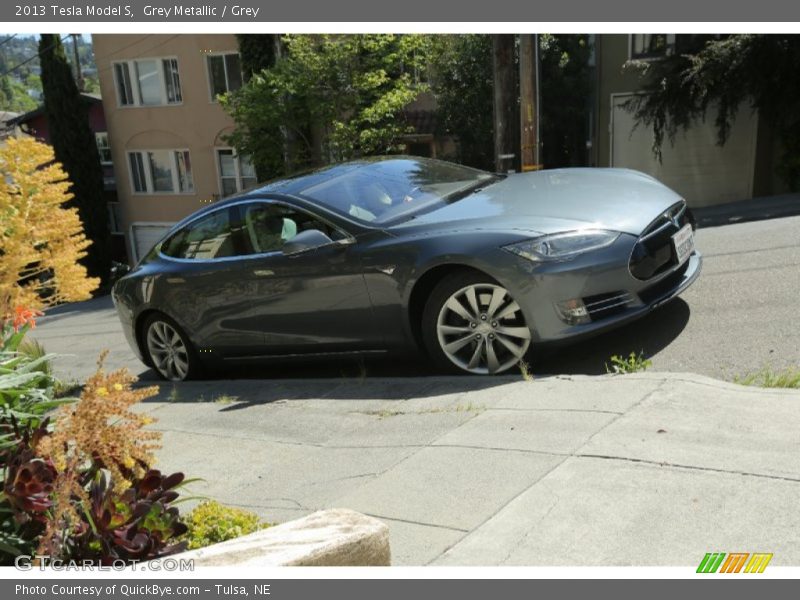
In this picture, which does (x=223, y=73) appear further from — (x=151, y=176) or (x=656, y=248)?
(x=656, y=248)

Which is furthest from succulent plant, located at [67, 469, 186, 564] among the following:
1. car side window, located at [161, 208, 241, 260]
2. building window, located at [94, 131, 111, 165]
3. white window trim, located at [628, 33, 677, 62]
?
building window, located at [94, 131, 111, 165]

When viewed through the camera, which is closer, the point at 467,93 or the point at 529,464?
the point at 529,464

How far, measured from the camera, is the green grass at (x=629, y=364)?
4.96m

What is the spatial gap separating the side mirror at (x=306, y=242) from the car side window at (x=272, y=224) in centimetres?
19

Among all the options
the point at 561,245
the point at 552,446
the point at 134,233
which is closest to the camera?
the point at 552,446

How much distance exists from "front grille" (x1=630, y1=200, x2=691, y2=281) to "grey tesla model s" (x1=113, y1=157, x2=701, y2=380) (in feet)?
0.05

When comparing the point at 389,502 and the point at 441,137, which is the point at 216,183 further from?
the point at 389,502

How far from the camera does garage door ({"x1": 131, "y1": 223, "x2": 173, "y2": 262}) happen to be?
3053 centimetres

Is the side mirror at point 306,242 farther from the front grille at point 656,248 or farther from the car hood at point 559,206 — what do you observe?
the front grille at point 656,248

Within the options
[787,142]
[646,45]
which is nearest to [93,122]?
[646,45]

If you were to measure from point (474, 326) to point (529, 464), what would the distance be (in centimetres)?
163

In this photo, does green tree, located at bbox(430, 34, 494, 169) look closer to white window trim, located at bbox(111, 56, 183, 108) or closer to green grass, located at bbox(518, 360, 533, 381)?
white window trim, located at bbox(111, 56, 183, 108)

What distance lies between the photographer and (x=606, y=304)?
197 inches

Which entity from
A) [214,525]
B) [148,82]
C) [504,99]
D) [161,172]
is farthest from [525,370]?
[161,172]
